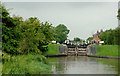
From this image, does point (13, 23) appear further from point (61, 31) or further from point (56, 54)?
point (61, 31)

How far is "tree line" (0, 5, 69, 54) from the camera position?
67.7 ft

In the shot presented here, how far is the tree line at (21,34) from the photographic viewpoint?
2062cm

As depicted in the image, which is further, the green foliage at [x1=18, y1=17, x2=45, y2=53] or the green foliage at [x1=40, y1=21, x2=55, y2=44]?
the green foliage at [x1=40, y1=21, x2=55, y2=44]

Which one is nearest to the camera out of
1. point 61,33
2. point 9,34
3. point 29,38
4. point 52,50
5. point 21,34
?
point 9,34

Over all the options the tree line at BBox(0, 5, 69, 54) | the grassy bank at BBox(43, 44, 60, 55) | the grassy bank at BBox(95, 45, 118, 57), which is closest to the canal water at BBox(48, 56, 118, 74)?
the tree line at BBox(0, 5, 69, 54)

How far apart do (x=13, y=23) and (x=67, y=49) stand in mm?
39532

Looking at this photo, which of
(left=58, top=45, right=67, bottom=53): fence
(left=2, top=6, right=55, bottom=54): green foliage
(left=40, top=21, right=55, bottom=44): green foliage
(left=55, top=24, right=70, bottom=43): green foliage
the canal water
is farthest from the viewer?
(left=55, top=24, right=70, bottom=43): green foliage

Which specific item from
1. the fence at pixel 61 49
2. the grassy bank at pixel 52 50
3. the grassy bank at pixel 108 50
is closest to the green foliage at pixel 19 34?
the grassy bank at pixel 52 50

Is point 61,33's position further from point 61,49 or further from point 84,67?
point 84,67

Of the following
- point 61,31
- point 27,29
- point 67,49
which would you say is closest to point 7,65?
point 27,29

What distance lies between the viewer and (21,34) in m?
23.5

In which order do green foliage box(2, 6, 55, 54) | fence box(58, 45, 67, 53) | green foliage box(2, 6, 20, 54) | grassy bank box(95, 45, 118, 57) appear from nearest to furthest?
1. green foliage box(2, 6, 20, 54)
2. green foliage box(2, 6, 55, 54)
3. grassy bank box(95, 45, 118, 57)
4. fence box(58, 45, 67, 53)

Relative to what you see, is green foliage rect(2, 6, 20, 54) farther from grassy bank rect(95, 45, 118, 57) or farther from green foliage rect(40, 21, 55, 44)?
grassy bank rect(95, 45, 118, 57)

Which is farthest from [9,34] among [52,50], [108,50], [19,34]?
[108,50]
